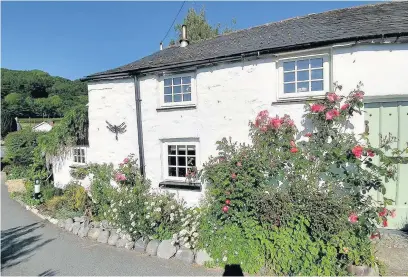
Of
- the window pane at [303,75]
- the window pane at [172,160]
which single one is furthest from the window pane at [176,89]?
the window pane at [303,75]

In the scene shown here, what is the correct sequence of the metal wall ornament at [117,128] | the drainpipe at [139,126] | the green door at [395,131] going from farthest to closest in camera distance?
the metal wall ornament at [117,128], the drainpipe at [139,126], the green door at [395,131]

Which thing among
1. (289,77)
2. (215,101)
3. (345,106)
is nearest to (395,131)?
(345,106)

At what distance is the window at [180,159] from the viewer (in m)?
7.35

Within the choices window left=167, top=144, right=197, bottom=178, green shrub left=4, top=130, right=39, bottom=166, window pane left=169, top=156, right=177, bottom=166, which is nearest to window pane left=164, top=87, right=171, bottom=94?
window left=167, top=144, right=197, bottom=178

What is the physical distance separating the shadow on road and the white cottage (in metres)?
2.89

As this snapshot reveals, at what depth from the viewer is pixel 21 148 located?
1522 cm

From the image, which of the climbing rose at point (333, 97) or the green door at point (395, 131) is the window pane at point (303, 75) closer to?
the climbing rose at point (333, 97)

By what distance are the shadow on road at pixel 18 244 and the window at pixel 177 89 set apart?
512 centimetres

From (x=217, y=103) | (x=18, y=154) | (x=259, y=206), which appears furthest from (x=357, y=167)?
(x=18, y=154)

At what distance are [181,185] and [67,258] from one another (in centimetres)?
319

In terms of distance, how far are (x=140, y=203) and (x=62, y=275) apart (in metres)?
2.12

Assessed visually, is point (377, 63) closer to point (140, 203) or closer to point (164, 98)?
point (164, 98)

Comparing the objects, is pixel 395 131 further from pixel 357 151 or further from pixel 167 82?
pixel 167 82

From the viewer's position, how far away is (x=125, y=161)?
801cm
